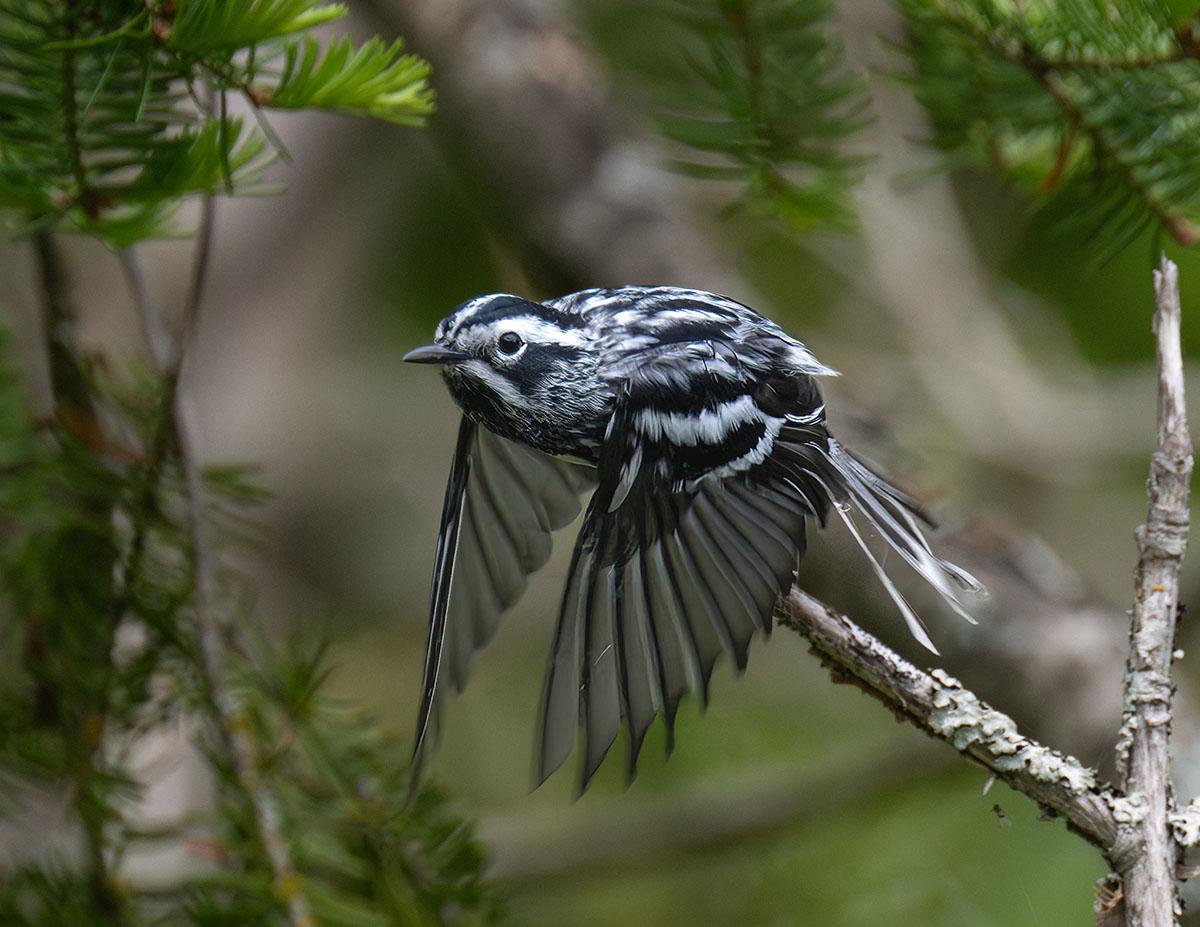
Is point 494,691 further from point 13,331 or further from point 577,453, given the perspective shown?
point 577,453

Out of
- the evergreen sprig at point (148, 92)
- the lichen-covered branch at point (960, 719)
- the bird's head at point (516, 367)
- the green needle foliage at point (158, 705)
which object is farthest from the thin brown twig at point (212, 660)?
the lichen-covered branch at point (960, 719)

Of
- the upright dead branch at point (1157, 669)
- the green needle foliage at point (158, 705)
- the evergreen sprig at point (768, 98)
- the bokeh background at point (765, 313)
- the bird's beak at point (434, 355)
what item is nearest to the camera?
the upright dead branch at point (1157, 669)

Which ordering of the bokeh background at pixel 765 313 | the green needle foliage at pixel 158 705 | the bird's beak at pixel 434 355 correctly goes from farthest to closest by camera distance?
the bokeh background at pixel 765 313, the green needle foliage at pixel 158 705, the bird's beak at pixel 434 355

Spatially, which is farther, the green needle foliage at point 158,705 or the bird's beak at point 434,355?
the green needle foliage at point 158,705

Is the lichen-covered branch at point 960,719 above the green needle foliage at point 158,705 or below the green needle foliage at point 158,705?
above

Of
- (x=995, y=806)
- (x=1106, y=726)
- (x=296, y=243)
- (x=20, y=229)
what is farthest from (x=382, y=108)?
(x=296, y=243)

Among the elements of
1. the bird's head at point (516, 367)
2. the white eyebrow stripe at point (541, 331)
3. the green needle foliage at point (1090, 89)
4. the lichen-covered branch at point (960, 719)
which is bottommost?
the lichen-covered branch at point (960, 719)

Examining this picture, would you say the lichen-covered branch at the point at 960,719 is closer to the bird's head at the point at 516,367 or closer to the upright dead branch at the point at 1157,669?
the upright dead branch at the point at 1157,669

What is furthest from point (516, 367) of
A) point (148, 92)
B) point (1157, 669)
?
point (1157, 669)
